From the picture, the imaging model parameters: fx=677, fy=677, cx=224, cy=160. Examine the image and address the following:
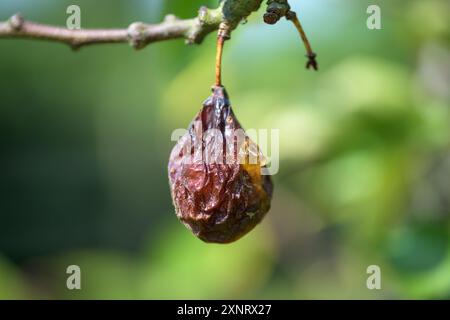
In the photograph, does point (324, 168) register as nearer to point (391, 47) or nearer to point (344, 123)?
point (344, 123)

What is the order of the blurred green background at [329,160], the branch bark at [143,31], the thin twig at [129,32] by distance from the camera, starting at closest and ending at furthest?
the branch bark at [143,31]
the thin twig at [129,32]
the blurred green background at [329,160]

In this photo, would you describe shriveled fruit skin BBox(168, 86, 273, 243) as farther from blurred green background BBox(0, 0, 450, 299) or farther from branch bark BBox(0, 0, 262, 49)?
blurred green background BBox(0, 0, 450, 299)

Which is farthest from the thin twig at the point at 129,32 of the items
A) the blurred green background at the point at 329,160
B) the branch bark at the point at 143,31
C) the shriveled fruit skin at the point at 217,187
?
the blurred green background at the point at 329,160

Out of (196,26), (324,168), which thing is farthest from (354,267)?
(196,26)

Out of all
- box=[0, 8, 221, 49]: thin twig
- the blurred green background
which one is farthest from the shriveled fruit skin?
the blurred green background

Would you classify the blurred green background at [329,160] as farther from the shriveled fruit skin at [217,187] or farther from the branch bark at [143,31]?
the shriveled fruit skin at [217,187]
